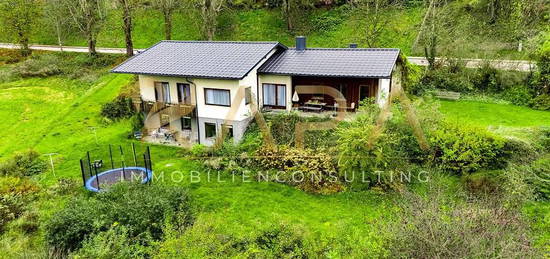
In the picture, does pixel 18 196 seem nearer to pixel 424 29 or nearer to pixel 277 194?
pixel 277 194

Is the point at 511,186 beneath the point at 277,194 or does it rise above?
above

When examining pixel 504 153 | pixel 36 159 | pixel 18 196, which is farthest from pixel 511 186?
pixel 36 159

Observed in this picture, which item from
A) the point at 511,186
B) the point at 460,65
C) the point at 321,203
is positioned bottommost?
the point at 321,203

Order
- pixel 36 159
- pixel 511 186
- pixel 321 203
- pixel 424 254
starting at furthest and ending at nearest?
1. pixel 36 159
2. pixel 321 203
3. pixel 511 186
4. pixel 424 254

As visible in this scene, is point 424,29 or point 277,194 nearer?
point 277,194

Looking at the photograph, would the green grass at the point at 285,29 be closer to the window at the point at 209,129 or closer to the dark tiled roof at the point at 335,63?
the dark tiled roof at the point at 335,63

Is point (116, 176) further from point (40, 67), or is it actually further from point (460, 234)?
point (40, 67)

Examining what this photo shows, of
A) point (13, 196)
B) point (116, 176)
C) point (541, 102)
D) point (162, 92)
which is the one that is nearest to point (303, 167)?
point (116, 176)
